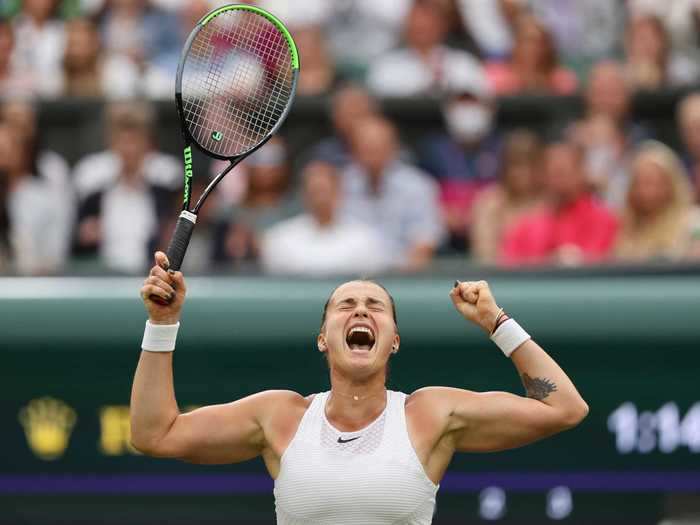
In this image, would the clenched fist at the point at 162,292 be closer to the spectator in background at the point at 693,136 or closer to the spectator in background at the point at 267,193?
the spectator in background at the point at 267,193

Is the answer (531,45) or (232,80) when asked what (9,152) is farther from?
(531,45)

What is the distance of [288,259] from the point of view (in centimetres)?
807

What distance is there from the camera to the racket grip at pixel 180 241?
4.30m

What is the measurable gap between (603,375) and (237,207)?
90.3 inches

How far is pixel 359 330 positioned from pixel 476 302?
36 cm

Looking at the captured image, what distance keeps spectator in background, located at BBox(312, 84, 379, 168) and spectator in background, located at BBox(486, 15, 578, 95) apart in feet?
3.07

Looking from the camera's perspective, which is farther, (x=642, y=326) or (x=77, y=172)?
(x=77, y=172)

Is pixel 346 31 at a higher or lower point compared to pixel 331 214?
higher

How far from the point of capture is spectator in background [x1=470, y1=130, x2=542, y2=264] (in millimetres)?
8180

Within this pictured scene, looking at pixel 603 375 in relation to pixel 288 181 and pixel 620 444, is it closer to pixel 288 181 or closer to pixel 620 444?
pixel 620 444

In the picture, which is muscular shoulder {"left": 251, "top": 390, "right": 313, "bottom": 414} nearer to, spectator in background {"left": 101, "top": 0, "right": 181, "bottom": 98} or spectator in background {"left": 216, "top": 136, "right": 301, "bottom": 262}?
spectator in background {"left": 216, "top": 136, "right": 301, "bottom": 262}

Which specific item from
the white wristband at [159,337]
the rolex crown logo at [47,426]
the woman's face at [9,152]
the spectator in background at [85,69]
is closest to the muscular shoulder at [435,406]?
the white wristband at [159,337]

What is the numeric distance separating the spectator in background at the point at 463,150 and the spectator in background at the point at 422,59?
735mm

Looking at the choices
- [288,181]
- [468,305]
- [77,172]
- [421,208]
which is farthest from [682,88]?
[468,305]
